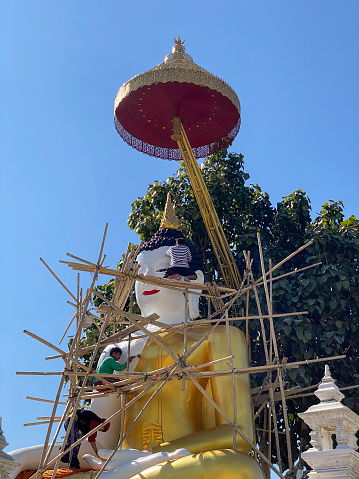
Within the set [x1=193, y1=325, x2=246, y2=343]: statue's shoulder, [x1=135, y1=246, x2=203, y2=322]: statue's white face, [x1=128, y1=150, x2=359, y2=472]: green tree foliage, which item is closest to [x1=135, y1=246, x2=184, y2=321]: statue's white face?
[x1=135, y1=246, x2=203, y2=322]: statue's white face

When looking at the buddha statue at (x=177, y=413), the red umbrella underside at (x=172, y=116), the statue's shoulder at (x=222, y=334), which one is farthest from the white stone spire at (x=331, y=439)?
the red umbrella underside at (x=172, y=116)

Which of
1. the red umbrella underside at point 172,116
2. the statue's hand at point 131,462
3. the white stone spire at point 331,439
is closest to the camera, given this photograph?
the white stone spire at point 331,439

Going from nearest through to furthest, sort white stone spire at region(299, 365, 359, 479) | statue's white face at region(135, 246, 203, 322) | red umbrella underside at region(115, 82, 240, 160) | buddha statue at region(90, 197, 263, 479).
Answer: white stone spire at region(299, 365, 359, 479) → buddha statue at region(90, 197, 263, 479) → statue's white face at region(135, 246, 203, 322) → red umbrella underside at region(115, 82, 240, 160)

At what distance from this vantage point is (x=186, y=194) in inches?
549

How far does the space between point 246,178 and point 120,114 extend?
3.23m

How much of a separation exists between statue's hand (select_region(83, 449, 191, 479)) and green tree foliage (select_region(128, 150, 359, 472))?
2.69 metres

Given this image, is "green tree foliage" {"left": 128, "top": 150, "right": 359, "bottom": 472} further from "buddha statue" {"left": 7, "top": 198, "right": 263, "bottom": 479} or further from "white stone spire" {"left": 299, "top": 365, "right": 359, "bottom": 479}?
"white stone spire" {"left": 299, "top": 365, "right": 359, "bottom": 479}

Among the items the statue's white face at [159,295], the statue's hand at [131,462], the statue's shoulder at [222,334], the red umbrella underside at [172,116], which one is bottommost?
the statue's hand at [131,462]

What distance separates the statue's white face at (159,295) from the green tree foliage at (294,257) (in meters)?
2.06

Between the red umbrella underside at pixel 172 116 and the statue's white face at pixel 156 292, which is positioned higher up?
the red umbrella underside at pixel 172 116

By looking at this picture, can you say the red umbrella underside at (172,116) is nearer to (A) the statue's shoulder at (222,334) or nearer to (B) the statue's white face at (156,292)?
(B) the statue's white face at (156,292)

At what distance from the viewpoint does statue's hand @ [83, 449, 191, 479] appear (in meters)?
7.85

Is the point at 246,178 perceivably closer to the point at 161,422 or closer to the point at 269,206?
the point at 269,206

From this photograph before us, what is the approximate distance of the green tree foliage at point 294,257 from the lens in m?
11.6
